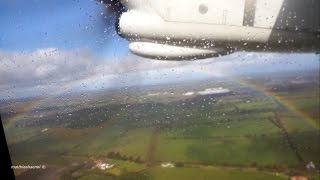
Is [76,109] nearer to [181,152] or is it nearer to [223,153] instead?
[181,152]

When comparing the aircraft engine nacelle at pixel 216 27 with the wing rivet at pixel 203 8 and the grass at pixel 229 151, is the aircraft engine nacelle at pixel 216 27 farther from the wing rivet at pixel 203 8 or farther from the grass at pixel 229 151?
the grass at pixel 229 151

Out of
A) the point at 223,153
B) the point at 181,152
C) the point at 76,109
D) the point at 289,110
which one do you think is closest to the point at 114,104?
the point at 76,109

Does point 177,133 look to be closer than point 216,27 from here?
No

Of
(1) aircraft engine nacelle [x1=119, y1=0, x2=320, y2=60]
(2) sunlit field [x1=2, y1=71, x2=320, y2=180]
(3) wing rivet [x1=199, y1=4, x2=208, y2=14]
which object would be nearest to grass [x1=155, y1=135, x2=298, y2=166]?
(2) sunlit field [x1=2, y1=71, x2=320, y2=180]

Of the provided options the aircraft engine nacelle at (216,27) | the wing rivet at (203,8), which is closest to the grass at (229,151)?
the aircraft engine nacelle at (216,27)

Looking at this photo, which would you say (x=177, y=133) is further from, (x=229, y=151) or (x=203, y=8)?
(x=203, y=8)

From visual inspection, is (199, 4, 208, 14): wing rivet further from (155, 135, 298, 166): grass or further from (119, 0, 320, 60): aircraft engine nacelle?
(155, 135, 298, 166): grass

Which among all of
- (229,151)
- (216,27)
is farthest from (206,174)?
(216,27)

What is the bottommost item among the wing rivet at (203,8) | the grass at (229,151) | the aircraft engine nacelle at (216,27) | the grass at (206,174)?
the grass at (206,174)
